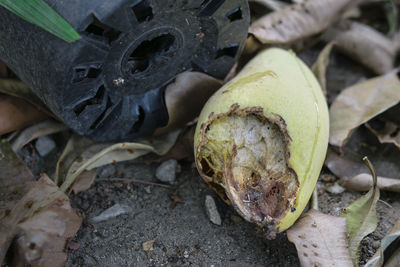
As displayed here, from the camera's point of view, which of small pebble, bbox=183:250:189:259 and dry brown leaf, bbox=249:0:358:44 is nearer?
small pebble, bbox=183:250:189:259

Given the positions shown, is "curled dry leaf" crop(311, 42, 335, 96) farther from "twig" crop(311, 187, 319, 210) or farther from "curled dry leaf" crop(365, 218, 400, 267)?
"curled dry leaf" crop(365, 218, 400, 267)

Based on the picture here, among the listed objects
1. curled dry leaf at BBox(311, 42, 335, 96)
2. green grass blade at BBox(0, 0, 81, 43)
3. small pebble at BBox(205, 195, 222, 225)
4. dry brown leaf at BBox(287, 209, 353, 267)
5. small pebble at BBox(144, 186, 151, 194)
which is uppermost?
green grass blade at BBox(0, 0, 81, 43)

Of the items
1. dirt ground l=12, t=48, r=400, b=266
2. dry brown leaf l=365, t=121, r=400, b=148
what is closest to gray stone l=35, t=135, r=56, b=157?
dirt ground l=12, t=48, r=400, b=266

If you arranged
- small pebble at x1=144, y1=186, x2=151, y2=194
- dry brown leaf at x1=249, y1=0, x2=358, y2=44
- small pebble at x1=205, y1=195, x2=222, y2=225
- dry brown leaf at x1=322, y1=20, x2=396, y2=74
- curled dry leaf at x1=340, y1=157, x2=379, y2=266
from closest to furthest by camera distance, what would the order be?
curled dry leaf at x1=340, y1=157, x2=379, y2=266
small pebble at x1=205, y1=195, x2=222, y2=225
small pebble at x1=144, y1=186, x2=151, y2=194
dry brown leaf at x1=249, y1=0, x2=358, y2=44
dry brown leaf at x1=322, y1=20, x2=396, y2=74

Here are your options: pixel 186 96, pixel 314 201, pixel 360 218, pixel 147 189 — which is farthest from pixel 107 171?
pixel 360 218

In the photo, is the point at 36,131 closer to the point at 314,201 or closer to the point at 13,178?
the point at 13,178

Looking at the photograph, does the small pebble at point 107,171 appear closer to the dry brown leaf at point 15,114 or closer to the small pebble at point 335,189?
the dry brown leaf at point 15,114
